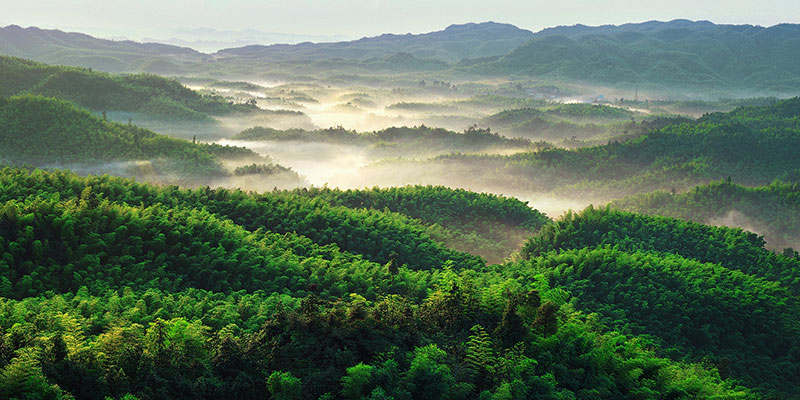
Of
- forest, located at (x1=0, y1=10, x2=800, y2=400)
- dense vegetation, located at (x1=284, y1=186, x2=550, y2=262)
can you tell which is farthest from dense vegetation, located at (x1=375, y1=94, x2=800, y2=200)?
dense vegetation, located at (x1=284, y1=186, x2=550, y2=262)

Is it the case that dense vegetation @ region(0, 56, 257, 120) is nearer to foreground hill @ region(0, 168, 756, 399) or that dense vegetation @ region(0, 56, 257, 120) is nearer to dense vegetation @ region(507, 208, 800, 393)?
foreground hill @ region(0, 168, 756, 399)

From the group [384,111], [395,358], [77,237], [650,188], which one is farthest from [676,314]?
[384,111]

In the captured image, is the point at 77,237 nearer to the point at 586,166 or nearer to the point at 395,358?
the point at 395,358

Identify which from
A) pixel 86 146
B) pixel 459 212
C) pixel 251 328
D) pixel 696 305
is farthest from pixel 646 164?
pixel 86 146

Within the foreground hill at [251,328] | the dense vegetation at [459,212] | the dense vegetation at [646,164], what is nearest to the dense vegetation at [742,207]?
the dense vegetation at [646,164]

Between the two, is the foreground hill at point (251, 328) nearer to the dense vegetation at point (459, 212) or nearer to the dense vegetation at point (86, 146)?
the dense vegetation at point (459, 212)
